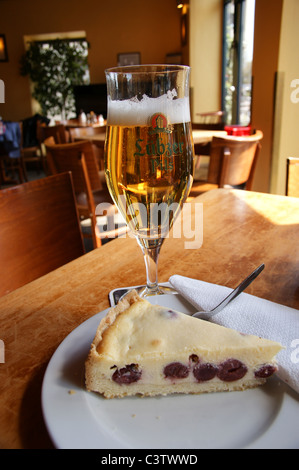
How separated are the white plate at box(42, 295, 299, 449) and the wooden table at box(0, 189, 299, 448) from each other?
0.03 metres

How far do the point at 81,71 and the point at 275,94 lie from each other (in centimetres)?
618

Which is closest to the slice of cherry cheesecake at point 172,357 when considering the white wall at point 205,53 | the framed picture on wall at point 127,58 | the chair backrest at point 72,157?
the chair backrest at point 72,157

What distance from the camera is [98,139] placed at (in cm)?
327

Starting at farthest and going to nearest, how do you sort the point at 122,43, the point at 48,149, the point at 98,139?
the point at 122,43 < the point at 98,139 < the point at 48,149

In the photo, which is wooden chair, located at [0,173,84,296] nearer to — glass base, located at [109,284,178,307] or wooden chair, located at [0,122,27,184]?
glass base, located at [109,284,178,307]

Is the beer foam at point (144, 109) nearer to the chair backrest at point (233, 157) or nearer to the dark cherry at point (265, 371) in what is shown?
the dark cherry at point (265, 371)

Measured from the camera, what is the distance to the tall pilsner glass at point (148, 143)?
1.63ft

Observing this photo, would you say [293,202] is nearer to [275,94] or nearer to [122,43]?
[275,94]

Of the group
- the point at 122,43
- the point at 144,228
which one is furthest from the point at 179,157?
the point at 122,43

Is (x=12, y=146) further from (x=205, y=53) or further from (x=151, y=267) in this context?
(x=151, y=267)

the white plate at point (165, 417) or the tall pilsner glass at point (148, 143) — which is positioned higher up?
the tall pilsner glass at point (148, 143)

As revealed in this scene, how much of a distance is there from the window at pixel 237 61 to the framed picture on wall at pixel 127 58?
7.71ft

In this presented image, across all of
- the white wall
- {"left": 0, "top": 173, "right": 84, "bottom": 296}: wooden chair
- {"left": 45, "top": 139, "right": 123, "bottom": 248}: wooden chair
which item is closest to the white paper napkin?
{"left": 0, "top": 173, "right": 84, "bottom": 296}: wooden chair

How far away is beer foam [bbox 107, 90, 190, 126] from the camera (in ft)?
1.64
